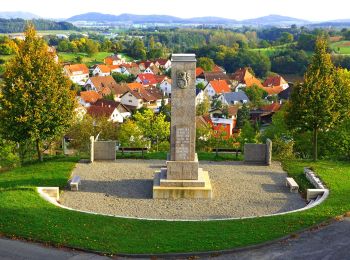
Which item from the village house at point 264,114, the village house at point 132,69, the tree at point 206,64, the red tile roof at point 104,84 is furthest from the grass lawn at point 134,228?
the village house at point 132,69

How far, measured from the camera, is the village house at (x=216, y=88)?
3374 inches

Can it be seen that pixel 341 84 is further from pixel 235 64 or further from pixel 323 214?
pixel 235 64

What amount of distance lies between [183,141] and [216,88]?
6935cm

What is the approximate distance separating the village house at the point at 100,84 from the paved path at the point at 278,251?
71157 mm

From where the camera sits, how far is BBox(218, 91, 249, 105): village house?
76.8 m

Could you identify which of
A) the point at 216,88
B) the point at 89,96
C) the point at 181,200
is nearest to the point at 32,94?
the point at 181,200

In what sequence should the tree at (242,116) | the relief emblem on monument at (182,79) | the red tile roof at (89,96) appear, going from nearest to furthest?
the relief emblem on monument at (182,79) → the tree at (242,116) → the red tile roof at (89,96)

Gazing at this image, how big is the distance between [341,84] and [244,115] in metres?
36.0

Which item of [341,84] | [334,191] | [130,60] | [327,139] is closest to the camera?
[334,191]

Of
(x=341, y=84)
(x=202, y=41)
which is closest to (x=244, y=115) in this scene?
(x=341, y=84)

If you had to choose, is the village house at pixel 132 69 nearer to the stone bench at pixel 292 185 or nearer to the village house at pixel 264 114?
the village house at pixel 264 114

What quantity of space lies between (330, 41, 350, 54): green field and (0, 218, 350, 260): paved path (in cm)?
10532

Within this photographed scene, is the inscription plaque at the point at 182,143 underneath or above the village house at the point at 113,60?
above

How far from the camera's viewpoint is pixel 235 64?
11581 cm
